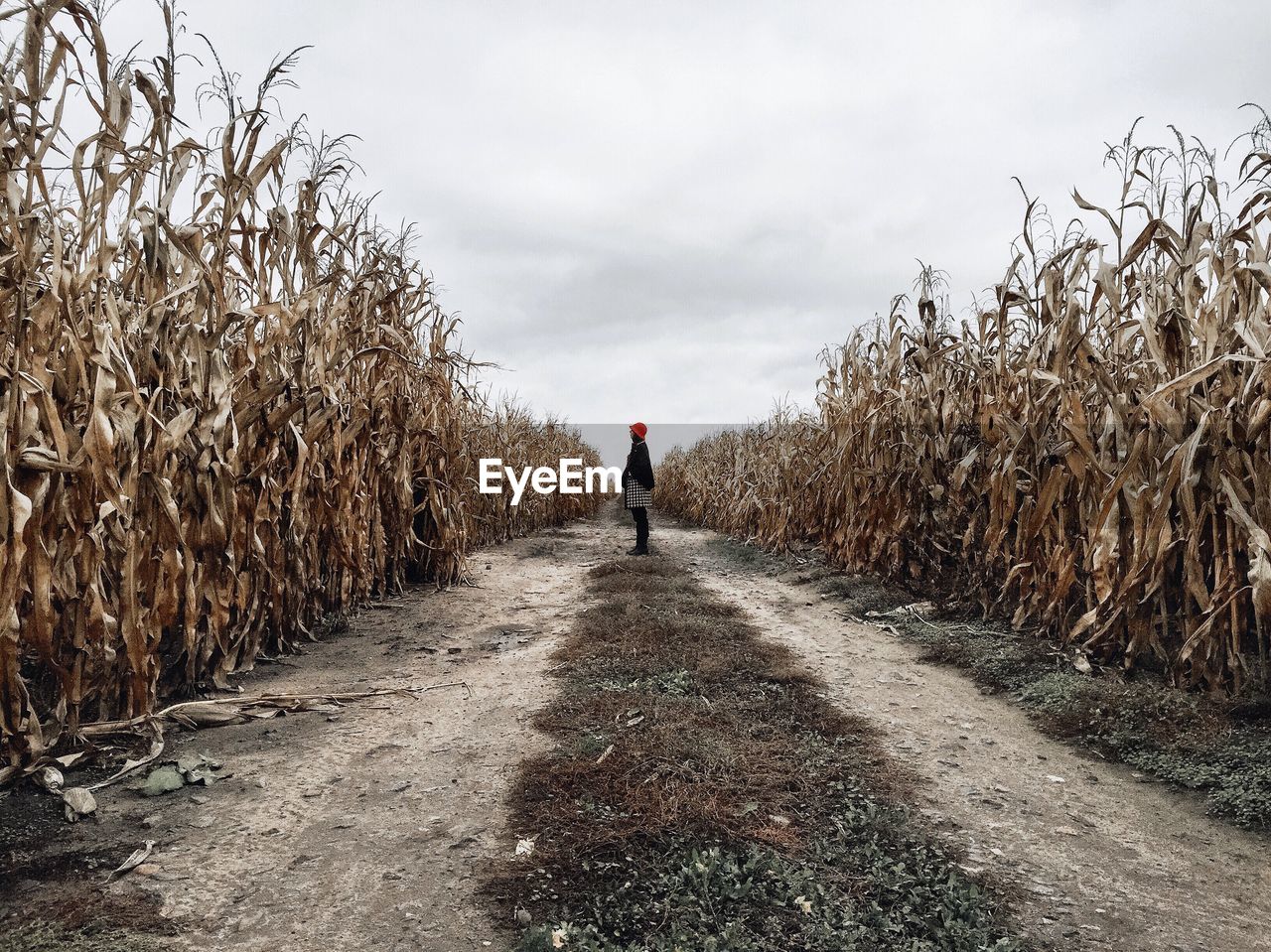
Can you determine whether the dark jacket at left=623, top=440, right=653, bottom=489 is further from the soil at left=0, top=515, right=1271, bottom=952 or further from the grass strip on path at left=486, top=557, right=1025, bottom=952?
the grass strip on path at left=486, top=557, right=1025, bottom=952

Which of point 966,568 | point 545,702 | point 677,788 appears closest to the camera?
point 677,788

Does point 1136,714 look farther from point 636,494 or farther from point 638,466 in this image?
point 638,466

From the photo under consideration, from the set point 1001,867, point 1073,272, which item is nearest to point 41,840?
point 1001,867

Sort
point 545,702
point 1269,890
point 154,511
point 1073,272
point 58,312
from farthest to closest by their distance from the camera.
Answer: point 1073,272, point 545,702, point 154,511, point 58,312, point 1269,890

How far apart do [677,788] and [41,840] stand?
2.23 m

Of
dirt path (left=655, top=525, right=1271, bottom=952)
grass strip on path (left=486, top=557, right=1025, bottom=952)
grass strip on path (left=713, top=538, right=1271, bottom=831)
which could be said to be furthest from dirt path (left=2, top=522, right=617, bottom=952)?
grass strip on path (left=713, top=538, right=1271, bottom=831)

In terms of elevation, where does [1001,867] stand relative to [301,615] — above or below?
below

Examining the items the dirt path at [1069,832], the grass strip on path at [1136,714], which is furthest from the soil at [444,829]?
the grass strip on path at [1136,714]

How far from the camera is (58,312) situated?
3.13 meters

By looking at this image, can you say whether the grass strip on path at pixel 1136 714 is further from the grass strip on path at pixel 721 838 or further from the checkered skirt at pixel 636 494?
the checkered skirt at pixel 636 494

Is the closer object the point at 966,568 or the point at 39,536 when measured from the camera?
the point at 39,536

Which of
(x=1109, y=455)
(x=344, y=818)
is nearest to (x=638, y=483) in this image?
(x=1109, y=455)

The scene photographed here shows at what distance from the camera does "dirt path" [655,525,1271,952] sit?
227 centimetres

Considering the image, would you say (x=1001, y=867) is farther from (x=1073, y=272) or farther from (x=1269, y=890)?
(x=1073, y=272)
